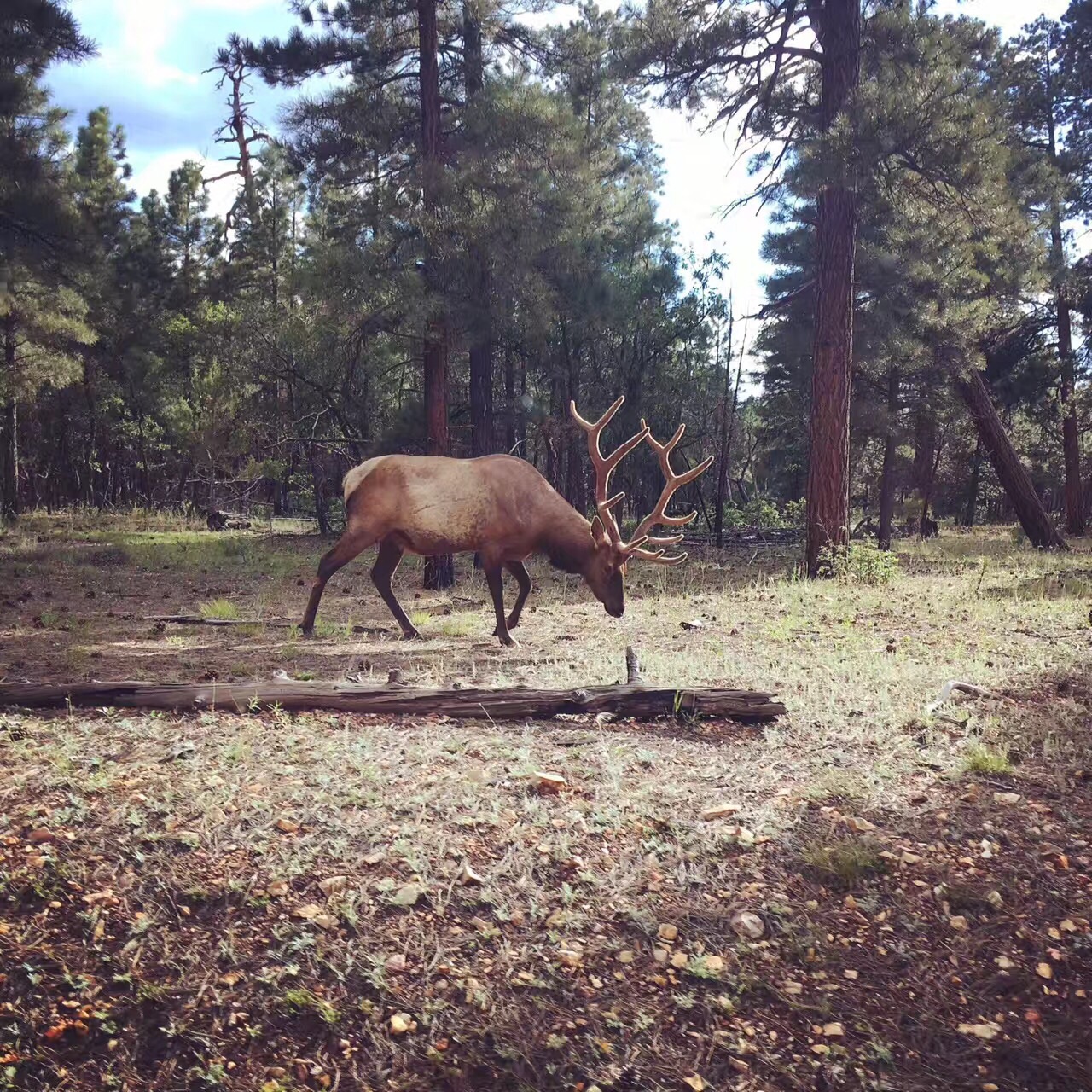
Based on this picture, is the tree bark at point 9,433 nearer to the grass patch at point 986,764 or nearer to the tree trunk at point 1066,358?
the grass patch at point 986,764

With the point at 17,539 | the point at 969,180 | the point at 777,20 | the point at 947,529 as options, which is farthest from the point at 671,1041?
the point at 947,529

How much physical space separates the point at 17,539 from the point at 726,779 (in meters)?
15.1

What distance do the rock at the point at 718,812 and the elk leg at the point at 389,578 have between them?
453cm

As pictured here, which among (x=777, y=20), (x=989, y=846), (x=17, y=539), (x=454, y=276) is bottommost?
(x=989, y=846)

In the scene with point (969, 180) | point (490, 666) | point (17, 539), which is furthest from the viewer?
point (17, 539)

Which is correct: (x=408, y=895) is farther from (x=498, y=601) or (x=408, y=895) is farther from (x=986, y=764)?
(x=498, y=601)

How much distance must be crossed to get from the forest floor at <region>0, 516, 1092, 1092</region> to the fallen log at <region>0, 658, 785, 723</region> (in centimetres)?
11

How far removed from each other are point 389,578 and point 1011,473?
12.4 meters

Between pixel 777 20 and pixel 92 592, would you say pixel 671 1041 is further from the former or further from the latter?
pixel 777 20

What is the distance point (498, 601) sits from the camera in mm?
7633

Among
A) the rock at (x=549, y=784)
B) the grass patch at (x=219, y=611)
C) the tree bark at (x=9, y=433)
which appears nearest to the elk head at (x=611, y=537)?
the grass patch at (x=219, y=611)

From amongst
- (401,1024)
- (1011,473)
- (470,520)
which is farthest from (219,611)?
(1011,473)

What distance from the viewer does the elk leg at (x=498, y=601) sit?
747 centimetres

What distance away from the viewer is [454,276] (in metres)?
11.2
